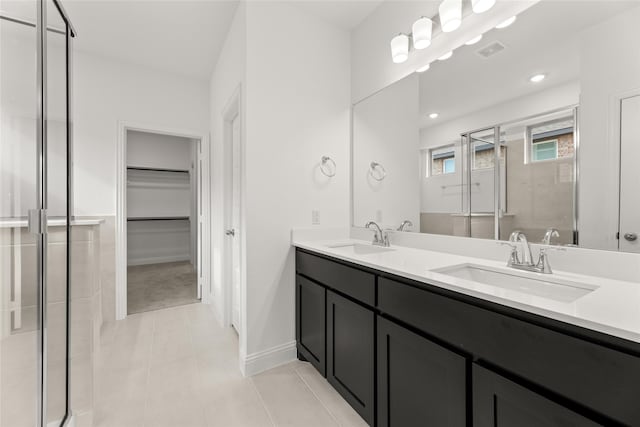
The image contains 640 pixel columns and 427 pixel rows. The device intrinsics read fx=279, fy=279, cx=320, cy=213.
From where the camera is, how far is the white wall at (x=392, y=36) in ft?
4.83

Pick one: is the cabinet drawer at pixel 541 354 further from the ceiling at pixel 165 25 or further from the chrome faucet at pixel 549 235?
the ceiling at pixel 165 25

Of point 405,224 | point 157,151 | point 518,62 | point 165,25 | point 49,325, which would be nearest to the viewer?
point 49,325

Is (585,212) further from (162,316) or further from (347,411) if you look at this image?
(162,316)

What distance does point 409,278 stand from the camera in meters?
1.16

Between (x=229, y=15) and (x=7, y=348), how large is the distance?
99.9 inches

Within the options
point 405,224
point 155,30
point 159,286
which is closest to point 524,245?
point 405,224

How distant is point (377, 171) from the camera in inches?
88.6

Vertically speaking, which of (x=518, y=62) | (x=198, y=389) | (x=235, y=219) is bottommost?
(x=198, y=389)

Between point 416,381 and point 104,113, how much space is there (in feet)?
11.8

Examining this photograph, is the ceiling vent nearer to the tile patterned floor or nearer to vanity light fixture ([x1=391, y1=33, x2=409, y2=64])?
vanity light fixture ([x1=391, y1=33, x2=409, y2=64])

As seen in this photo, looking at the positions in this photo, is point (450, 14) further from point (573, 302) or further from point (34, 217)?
point (34, 217)

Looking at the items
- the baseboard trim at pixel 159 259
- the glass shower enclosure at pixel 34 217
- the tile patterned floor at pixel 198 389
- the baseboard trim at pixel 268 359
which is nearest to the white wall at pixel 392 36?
the glass shower enclosure at pixel 34 217

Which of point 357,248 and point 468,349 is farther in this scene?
point 357,248

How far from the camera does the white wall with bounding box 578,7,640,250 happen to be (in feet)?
3.44
